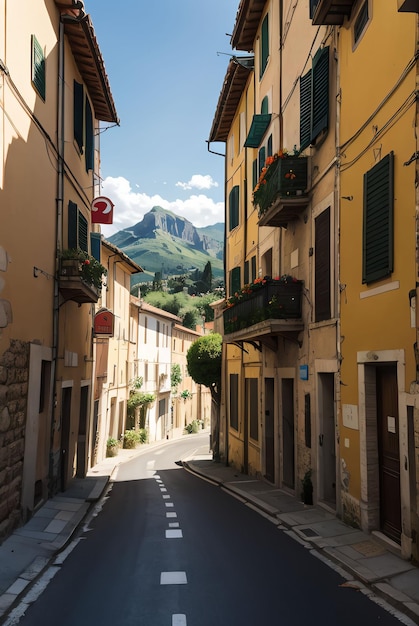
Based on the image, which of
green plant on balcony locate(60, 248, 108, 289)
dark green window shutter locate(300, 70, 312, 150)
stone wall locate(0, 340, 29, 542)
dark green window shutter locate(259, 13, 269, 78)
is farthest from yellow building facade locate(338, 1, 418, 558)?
dark green window shutter locate(259, 13, 269, 78)

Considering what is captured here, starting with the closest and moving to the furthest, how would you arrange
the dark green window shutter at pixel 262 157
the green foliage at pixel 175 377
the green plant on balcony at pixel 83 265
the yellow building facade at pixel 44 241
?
1. the yellow building facade at pixel 44 241
2. the green plant on balcony at pixel 83 265
3. the dark green window shutter at pixel 262 157
4. the green foliage at pixel 175 377

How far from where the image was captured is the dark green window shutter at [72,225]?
15.7 m

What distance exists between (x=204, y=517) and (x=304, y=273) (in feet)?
19.4

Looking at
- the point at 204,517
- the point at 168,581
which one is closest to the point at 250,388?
the point at 204,517

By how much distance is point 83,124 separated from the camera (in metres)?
17.1

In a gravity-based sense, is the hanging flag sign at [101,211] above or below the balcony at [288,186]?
above

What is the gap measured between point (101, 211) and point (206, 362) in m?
9.98

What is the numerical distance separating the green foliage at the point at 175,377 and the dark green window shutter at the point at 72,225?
39.2m

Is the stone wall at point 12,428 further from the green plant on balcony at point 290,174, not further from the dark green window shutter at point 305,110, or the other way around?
the dark green window shutter at point 305,110

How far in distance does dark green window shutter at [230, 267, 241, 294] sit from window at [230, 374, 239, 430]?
338 centimetres

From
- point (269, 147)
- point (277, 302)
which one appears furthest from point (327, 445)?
point (269, 147)

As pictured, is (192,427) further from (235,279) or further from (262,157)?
(262,157)

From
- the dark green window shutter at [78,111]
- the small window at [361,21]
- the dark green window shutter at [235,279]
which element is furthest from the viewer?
the dark green window shutter at [235,279]

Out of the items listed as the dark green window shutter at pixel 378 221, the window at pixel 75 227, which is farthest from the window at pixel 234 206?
the dark green window shutter at pixel 378 221
